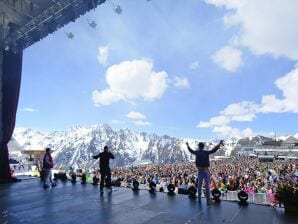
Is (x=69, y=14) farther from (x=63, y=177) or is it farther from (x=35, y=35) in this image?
(x=63, y=177)

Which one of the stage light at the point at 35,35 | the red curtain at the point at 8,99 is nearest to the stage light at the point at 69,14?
the stage light at the point at 35,35

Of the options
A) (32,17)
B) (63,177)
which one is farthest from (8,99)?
(63,177)

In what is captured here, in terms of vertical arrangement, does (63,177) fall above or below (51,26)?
below

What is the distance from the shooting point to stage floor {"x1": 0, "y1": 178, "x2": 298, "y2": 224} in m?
5.75

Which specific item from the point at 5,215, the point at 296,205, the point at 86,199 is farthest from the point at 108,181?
the point at 296,205

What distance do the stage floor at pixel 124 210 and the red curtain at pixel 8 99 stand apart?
3.20 meters

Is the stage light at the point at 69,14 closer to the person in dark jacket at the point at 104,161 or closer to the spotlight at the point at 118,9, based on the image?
the spotlight at the point at 118,9

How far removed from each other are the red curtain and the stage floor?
320 cm

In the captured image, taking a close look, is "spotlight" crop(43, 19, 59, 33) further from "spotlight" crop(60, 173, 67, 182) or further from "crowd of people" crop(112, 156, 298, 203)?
"crowd of people" crop(112, 156, 298, 203)

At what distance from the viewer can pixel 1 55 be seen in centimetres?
1224

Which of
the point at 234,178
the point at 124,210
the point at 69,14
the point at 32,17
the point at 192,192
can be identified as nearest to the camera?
the point at 124,210

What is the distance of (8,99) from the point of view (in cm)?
1218

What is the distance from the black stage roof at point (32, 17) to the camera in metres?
10.9

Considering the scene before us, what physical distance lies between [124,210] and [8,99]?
8146mm
